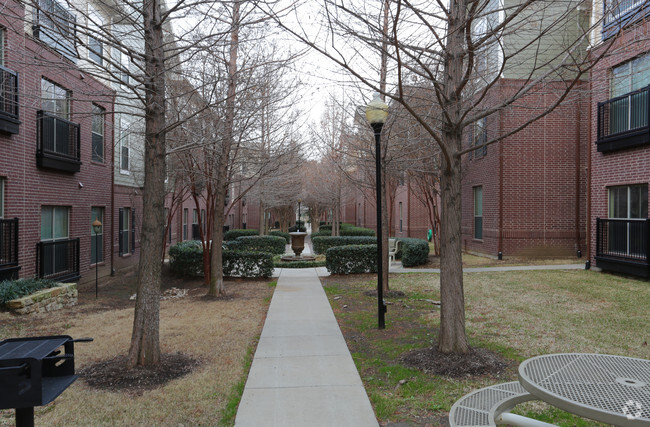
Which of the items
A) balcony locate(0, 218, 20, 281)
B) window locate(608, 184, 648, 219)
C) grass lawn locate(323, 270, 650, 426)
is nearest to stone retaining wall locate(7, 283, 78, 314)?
balcony locate(0, 218, 20, 281)

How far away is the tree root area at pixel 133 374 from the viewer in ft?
14.7

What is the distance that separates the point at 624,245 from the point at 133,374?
12.0 metres

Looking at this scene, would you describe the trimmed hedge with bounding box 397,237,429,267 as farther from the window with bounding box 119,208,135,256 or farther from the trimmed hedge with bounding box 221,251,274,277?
the window with bounding box 119,208,135,256

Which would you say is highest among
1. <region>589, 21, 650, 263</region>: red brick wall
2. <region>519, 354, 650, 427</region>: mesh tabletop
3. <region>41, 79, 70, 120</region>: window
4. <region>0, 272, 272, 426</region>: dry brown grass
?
<region>41, 79, 70, 120</region>: window

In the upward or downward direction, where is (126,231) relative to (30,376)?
upward

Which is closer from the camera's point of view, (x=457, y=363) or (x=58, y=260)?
(x=457, y=363)

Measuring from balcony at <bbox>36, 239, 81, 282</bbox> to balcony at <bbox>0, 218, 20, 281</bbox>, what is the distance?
0.91m

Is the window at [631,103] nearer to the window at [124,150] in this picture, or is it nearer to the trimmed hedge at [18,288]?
the trimmed hedge at [18,288]

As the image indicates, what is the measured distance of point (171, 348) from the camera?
5852 mm

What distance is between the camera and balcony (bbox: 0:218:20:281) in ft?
28.7

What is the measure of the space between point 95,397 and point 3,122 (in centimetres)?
736

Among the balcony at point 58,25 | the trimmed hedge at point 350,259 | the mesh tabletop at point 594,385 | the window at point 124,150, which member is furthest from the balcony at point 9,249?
the mesh tabletop at point 594,385

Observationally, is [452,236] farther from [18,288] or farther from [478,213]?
[478,213]

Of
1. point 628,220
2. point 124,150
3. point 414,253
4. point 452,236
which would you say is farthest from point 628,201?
point 124,150
